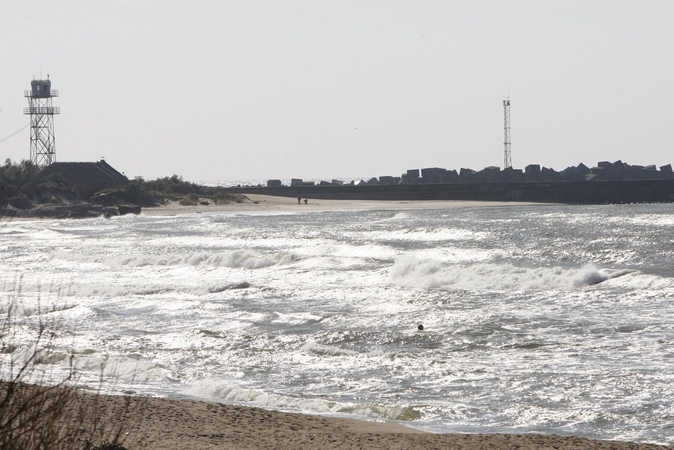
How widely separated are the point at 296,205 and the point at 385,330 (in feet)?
251

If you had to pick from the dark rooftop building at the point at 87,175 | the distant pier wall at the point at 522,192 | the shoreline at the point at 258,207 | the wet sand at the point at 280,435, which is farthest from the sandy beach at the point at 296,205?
the wet sand at the point at 280,435

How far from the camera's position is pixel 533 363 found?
13773 millimetres

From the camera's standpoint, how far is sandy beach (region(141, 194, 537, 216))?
85.9 metres

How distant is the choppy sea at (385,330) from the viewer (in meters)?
11.4

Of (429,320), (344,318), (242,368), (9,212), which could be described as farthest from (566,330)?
(9,212)

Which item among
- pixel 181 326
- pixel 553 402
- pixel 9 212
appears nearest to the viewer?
pixel 553 402

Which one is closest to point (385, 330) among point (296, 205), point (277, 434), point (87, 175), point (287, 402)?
point (287, 402)

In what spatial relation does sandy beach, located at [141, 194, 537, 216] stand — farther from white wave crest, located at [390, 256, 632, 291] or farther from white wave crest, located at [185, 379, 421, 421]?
white wave crest, located at [185, 379, 421, 421]

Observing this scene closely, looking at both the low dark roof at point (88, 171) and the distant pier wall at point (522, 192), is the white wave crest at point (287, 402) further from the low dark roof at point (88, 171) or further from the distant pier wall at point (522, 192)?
the distant pier wall at point (522, 192)

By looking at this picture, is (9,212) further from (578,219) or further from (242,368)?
(242,368)

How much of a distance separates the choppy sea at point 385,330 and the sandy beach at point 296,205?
45958mm

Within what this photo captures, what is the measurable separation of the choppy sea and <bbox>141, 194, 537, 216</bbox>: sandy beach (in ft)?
151

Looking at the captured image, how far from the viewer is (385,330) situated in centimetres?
1731

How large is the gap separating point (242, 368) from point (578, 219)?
53.1m
